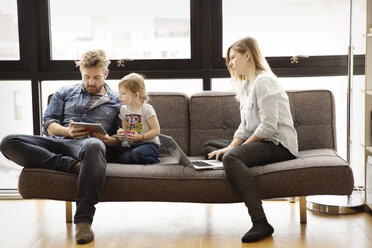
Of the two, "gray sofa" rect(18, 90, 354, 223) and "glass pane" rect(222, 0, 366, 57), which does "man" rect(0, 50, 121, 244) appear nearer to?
"gray sofa" rect(18, 90, 354, 223)

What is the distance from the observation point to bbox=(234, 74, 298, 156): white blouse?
282 centimetres

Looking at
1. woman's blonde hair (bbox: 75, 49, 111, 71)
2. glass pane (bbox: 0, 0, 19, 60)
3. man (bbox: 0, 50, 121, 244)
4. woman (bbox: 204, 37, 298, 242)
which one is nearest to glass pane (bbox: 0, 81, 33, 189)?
glass pane (bbox: 0, 0, 19, 60)

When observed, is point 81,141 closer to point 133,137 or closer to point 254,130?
point 133,137

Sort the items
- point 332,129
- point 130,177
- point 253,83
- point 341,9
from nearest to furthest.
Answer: point 130,177, point 253,83, point 332,129, point 341,9

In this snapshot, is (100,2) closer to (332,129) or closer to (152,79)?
(152,79)

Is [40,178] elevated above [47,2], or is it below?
below

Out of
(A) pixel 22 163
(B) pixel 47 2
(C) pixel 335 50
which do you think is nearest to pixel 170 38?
(B) pixel 47 2

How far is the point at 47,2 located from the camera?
3783mm

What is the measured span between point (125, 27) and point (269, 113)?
1501mm

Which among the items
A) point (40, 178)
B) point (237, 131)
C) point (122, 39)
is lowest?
point (40, 178)

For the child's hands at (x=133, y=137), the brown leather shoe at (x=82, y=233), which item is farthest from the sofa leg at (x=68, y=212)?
the child's hands at (x=133, y=137)

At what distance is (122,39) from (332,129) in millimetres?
1676

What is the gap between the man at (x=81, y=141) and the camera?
264cm

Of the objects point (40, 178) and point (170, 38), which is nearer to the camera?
point (40, 178)
